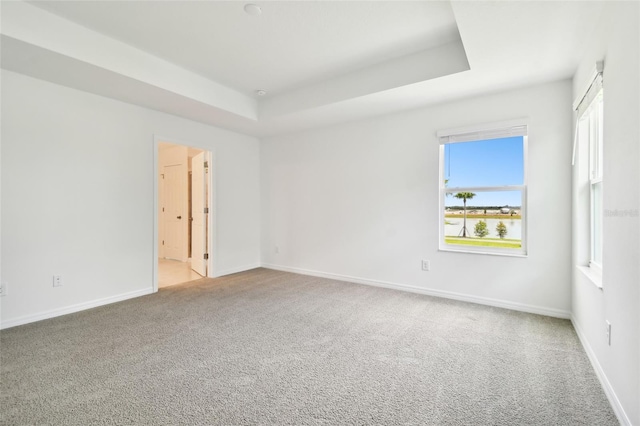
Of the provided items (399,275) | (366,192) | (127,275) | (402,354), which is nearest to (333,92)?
(366,192)

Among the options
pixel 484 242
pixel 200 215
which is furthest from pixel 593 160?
pixel 200 215

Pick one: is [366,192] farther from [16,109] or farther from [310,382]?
[16,109]

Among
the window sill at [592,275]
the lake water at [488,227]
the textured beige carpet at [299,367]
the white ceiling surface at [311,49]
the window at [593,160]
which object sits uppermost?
Result: the white ceiling surface at [311,49]

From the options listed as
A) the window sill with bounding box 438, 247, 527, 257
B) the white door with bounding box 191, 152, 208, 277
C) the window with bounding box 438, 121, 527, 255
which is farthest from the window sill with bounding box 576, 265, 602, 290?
the white door with bounding box 191, 152, 208, 277

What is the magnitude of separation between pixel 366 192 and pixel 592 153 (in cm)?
245

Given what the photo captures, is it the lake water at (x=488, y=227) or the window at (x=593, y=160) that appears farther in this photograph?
the lake water at (x=488, y=227)

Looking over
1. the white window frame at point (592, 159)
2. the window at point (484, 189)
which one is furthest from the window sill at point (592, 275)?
the window at point (484, 189)

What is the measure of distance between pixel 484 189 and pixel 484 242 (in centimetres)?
63

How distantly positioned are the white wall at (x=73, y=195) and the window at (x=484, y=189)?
3709mm

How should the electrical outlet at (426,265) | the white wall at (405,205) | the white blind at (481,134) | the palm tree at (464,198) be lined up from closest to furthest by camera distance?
the white wall at (405,205), the white blind at (481,134), the palm tree at (464,198), the electrical outlet at (426,265)

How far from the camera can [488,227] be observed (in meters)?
3.58

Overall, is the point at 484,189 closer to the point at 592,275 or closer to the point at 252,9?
the point at 592,275

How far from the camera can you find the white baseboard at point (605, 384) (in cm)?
156

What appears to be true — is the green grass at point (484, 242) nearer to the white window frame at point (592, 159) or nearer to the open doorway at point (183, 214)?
the white window frame at point (592, 159)
